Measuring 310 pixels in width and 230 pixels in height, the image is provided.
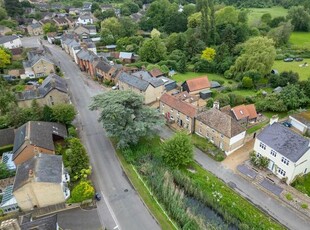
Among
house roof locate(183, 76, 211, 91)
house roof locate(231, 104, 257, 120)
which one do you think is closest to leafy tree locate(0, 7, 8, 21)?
house roof locate(183, 76, 211, 91)

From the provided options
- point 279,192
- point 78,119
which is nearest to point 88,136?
point 78,119

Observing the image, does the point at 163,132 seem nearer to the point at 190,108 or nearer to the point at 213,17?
the point at 190,108

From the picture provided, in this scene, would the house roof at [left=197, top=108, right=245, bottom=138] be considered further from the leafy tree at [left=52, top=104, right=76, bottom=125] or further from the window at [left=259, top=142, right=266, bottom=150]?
the leafy tree at [left=52, top=104, right=76, bottom=125]

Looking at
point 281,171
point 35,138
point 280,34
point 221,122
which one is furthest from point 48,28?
point 281,171

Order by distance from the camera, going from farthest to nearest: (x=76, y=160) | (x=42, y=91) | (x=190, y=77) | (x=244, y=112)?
(x=190, y=77), (x=42, y=91), (x=244, y=112), (x=76, y=160)

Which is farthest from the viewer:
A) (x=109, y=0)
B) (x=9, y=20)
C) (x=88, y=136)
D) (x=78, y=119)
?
(x=109, y=0)

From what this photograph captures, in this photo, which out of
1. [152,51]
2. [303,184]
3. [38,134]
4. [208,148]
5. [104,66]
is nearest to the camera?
[303,184]

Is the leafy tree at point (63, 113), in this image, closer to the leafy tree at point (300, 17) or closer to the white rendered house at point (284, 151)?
the white rendered house at point (284, 151)

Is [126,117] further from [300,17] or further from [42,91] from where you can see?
[300,17]
